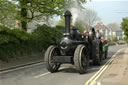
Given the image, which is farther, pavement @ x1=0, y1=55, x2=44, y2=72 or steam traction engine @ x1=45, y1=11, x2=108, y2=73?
pavement @ x1=0, y1=55, x2=44, y2=72

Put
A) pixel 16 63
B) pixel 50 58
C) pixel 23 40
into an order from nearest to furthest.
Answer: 1. pixel 50 58
2. pixel 16 63
3. pixel 23 40

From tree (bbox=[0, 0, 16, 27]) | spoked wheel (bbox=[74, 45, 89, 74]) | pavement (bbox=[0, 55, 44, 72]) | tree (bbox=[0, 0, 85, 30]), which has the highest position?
tree (bbox=[0, 0, 85, 30])

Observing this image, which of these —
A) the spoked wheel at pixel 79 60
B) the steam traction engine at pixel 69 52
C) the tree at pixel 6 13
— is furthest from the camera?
the tree at pixel 6 13

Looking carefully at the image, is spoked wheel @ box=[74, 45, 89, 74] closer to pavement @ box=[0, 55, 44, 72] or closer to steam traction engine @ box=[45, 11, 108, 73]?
steam traction engine @ box=[45, 11, 108, 73]

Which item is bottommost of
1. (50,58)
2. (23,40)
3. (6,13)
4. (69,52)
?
(50,58)

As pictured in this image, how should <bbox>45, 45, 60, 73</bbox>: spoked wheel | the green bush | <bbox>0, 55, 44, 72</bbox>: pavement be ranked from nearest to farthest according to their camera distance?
<bbox>45, 45, 60, 73</bbox>: spoked wheel, <bbox>0, 55, 44, 72</bbox>: pavement, the green bush

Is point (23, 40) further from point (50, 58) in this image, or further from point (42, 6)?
point (50, 58)

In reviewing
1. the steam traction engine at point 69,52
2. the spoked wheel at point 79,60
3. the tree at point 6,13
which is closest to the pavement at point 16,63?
the tree at point 6,13

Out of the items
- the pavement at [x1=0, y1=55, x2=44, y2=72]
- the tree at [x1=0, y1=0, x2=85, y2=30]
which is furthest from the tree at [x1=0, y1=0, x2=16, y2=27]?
the pavement at [x1=0, y1=55, x2=44, y2=72]

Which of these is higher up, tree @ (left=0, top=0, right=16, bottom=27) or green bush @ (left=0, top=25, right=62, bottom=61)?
tree @ (left=0, top=0, right=16, bottom=27)

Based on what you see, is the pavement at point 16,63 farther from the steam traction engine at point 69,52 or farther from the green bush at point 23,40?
the steam traction engine at point 69,52

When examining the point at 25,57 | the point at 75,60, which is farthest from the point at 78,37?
the point at 25,57

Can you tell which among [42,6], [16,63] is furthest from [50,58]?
[42,6]

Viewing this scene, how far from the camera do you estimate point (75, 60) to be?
757cm
